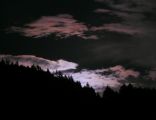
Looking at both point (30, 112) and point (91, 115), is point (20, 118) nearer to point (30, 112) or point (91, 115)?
point (30, 112)

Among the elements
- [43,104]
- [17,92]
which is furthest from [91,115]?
[17,92]

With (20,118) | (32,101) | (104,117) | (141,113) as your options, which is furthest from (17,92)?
(141,113)

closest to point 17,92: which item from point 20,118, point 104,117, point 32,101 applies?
point 32,101

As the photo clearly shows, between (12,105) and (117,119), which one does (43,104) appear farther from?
(117,119)

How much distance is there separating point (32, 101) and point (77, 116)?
29195 mm

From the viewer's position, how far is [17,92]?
7825 inches

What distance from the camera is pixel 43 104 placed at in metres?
196

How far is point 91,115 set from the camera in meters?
196

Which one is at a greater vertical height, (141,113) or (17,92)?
(17,92)

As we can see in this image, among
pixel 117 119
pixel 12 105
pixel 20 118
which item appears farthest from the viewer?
pixel 117 119

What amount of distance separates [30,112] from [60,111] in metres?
21.0

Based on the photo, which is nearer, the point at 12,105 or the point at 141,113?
the point at 12,105

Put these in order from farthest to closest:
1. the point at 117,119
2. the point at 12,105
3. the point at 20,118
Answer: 1. the point at 117,119
2. the point at 12,105
3. the point at 20,118

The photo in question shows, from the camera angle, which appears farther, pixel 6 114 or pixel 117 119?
pixel 117 119
